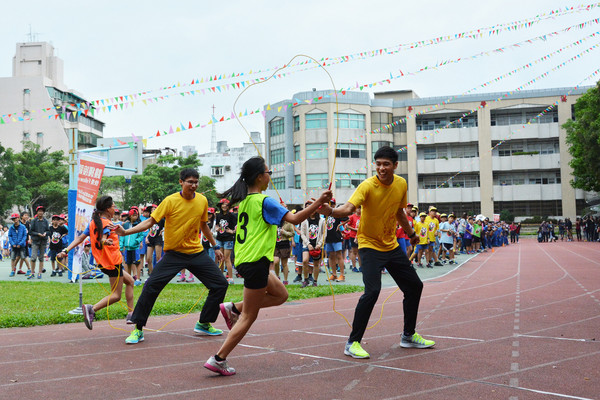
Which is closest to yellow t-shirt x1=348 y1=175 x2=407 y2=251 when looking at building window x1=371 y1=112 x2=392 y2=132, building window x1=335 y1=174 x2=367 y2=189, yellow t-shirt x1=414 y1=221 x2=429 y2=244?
yellow t-shirt x1=414 y1=221 x2=429 y2=244

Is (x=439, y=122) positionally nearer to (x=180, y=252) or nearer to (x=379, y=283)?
(x=180, y=252)

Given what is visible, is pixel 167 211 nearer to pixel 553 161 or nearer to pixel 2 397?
pixel 2 397

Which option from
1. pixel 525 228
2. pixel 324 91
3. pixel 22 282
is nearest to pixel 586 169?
pixel 525 228

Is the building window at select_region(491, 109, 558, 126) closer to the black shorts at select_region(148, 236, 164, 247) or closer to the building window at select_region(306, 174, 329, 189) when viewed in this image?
the building window at select_region(306, 174, 329, 189)

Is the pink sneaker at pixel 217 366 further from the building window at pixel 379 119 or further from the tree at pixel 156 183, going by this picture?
the building window at pixel 379 119

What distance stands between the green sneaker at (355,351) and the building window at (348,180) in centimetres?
5159

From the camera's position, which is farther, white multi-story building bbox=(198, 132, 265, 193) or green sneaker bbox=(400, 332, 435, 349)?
white multi-story building bbox=(198, 132, 265, 193)

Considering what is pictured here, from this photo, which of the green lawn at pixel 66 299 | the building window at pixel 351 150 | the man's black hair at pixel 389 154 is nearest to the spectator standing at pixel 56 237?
the green lawn at pixel 66 299

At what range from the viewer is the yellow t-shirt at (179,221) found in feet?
22.3

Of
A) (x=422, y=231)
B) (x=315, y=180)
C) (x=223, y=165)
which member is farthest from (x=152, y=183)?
(x=422, y=231)

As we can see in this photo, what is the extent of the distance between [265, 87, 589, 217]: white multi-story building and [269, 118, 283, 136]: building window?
11 centimetres

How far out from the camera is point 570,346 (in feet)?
20.3

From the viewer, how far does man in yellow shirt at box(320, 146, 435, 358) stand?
5793mm

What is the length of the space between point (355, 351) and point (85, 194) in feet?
22.5
